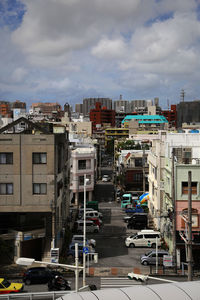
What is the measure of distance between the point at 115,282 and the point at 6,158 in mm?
14740

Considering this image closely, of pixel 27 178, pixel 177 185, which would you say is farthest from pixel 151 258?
pixel 27 178

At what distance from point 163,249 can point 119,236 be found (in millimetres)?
7925

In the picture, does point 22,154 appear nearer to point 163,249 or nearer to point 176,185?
point 176,185

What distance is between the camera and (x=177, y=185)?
123ft

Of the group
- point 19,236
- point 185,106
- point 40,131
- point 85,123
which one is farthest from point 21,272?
point 85,123

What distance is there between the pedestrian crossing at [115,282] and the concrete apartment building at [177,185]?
6.78 m

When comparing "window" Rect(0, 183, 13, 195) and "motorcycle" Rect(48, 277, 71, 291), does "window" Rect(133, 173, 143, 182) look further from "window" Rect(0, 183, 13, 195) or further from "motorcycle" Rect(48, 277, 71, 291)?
"motorcycle" Rect(48, 277, 71, 291)

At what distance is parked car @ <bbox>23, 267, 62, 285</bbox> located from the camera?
1272 inches

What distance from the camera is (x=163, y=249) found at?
4212 centimetres

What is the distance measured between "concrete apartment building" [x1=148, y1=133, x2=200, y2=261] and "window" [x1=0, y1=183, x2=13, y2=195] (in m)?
14.9

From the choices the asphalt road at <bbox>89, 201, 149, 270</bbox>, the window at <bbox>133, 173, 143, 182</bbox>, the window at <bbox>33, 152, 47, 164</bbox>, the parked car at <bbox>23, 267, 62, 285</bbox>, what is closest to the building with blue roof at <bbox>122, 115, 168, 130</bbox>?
the window at <bbox>133, 173, 143, 182</bbox>

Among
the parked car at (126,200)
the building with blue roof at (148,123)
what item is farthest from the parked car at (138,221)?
the building with blue roof at (148,123)

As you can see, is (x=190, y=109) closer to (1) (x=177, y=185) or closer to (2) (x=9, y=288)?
(1) (x=177, y=185)

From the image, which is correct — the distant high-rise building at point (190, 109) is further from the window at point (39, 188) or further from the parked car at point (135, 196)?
the parked car at point (135, 196)
